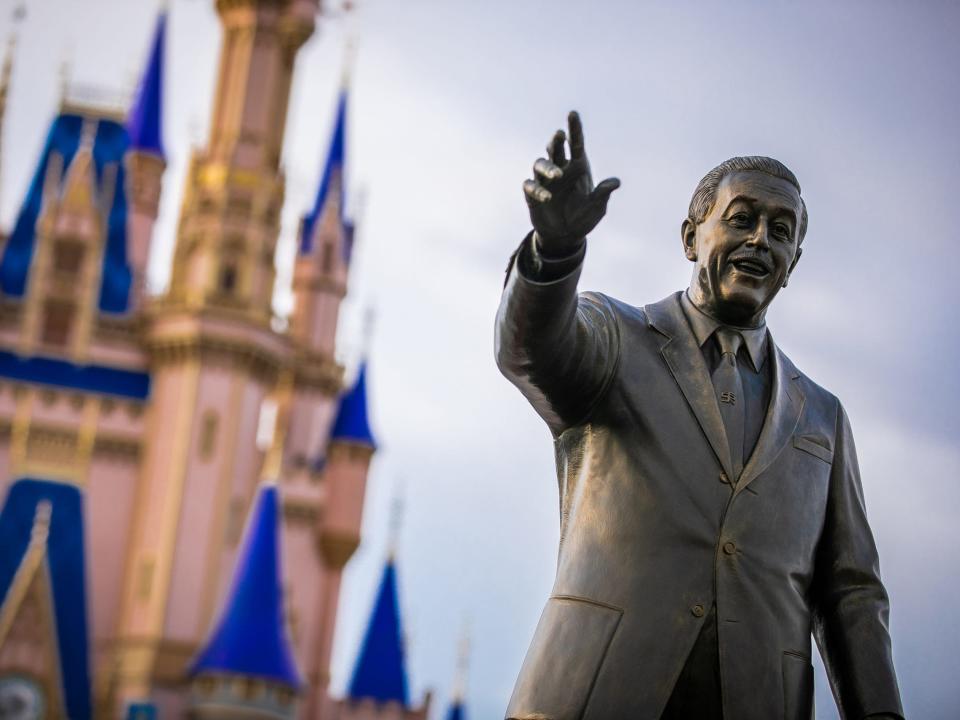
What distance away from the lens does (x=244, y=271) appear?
128 feet

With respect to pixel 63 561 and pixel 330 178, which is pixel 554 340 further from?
pixel 330 178

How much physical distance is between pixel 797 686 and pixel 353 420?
38.4 meters

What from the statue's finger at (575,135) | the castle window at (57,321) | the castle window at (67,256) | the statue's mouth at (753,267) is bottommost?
the statue's mouth at (753,267)

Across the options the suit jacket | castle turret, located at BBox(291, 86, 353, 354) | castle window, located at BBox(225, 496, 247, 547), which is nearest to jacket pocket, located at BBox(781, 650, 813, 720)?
the suit jacket

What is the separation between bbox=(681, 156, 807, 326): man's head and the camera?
3.82 metres

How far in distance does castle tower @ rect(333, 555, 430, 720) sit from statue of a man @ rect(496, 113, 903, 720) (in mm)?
36758

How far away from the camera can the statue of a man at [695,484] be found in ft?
11.8

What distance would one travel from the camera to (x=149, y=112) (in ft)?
143

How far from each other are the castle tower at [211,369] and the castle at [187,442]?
0.15 feet

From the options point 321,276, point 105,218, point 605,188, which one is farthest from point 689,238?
point 321,276

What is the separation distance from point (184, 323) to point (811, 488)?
115 feet

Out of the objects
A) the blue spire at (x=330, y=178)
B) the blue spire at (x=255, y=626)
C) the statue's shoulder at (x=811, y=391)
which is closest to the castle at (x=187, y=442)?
the blue spire at (x=255, y=626)

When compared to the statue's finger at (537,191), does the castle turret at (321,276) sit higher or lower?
higher

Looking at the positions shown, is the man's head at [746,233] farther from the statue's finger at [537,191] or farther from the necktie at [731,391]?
the statue's finger at [537,191]
